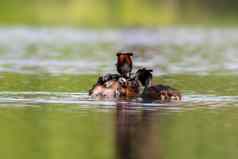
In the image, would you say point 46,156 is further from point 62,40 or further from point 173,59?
point 62,40

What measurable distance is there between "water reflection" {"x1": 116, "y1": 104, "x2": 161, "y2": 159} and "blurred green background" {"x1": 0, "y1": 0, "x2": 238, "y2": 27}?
40873 mm

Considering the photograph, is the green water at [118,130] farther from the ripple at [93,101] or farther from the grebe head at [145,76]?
the grebe head at [145,76]

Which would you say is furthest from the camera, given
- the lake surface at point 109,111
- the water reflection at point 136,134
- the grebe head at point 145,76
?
the grebe head at point 145,76

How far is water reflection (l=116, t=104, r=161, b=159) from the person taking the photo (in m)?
16.4

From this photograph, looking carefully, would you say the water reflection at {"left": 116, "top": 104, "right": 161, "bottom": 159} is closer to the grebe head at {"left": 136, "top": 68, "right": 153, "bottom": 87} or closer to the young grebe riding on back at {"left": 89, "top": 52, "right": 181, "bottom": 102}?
the young grebe riding on back at {"left": 89, "top": 52, "right": 181, "bottom": 102}

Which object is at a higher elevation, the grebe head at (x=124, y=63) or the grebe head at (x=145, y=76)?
the grebe head at (x=124, y=63)

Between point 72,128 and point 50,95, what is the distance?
516cm

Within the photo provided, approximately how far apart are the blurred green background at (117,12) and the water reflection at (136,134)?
1609 inches

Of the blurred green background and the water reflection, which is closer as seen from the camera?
the water reflection

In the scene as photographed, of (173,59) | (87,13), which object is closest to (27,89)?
(173,59)

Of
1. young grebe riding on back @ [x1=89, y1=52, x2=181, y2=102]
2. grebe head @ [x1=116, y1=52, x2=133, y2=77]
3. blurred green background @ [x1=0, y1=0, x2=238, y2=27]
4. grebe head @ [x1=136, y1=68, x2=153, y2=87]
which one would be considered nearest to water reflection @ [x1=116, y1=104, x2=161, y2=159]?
young grebe riding on back @ [x1=89, y1=52, x2=181, y2=102]

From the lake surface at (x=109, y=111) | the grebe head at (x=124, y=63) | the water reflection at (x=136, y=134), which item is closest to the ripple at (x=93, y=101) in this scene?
the lake surface at (x=109, y=111)

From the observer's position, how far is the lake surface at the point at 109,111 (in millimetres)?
16797

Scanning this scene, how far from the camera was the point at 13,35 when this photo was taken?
54.3 meters
